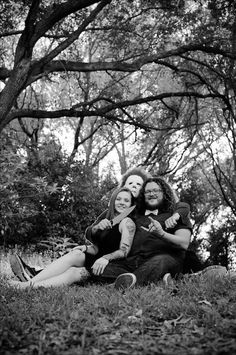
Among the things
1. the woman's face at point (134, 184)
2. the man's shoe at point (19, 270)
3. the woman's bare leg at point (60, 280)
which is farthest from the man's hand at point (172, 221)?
the man's shoe at point (19, 270)

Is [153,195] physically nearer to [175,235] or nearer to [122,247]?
[175,235]

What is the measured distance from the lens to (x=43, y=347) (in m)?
2.86

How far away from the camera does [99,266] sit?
526 cm

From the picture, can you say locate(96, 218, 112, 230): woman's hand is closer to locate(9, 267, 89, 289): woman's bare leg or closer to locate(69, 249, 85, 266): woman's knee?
locate(69, 249, 85, 266): woman's knee

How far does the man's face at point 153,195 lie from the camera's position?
5.75 m

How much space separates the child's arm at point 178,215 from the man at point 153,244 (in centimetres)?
5

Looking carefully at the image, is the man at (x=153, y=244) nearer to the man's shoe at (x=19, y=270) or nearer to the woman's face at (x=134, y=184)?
the woman's face at (x=134, y=184)

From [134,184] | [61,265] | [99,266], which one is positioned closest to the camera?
[99,266]

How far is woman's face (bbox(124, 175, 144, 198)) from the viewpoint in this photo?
19.7 feet

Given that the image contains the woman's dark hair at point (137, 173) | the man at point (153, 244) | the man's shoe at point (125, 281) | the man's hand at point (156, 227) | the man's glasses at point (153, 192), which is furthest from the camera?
the woman's dark hair at point (137, 173)

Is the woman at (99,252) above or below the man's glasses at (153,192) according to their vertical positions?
below

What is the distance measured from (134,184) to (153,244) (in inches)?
36.3

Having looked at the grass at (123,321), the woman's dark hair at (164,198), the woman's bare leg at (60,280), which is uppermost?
the woman's dark hair at (164,198)

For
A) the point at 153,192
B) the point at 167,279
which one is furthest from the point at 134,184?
the point at 167,279
